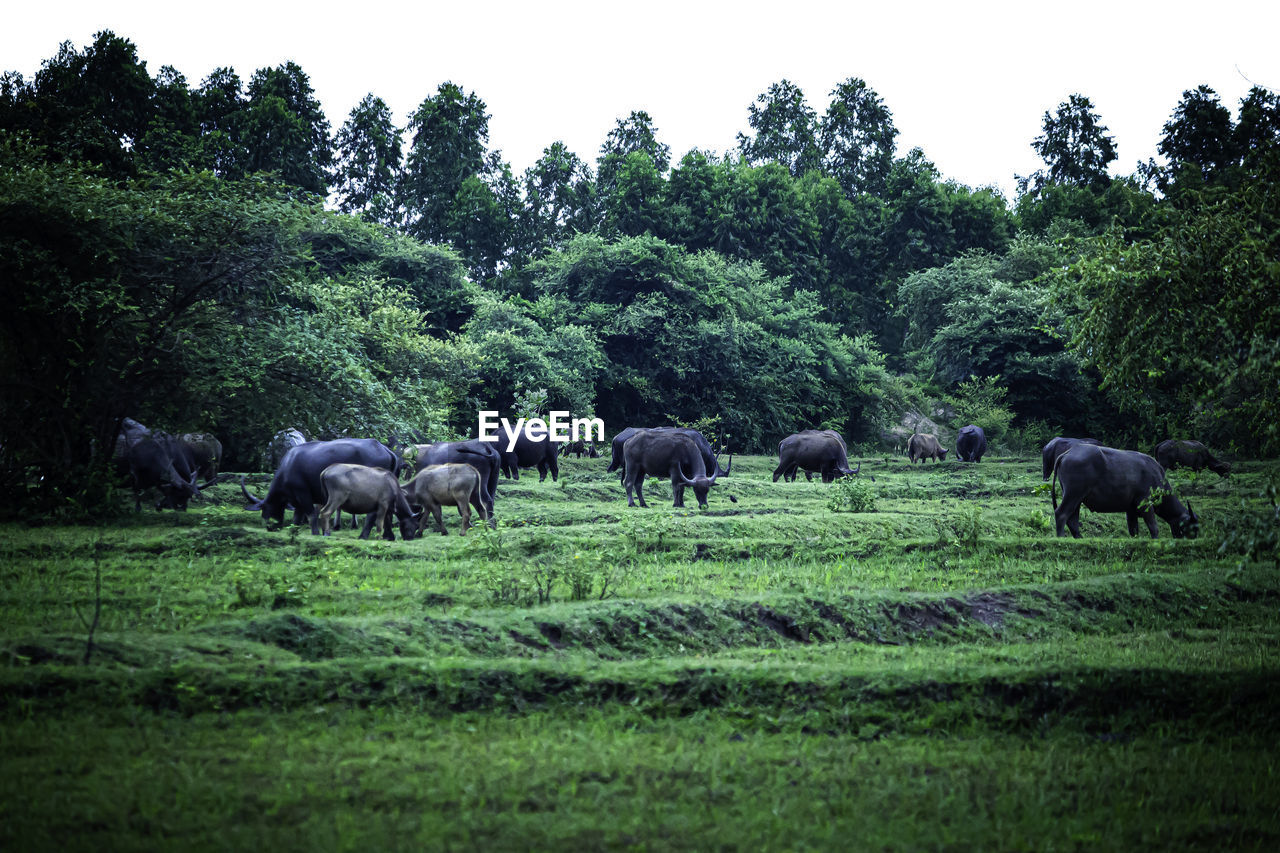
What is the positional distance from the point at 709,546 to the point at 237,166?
3122cm

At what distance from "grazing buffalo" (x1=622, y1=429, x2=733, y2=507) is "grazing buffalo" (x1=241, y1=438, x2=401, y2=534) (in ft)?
20.4

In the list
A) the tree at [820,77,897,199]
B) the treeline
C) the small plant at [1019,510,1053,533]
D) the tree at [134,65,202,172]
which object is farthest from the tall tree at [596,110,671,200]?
the small plant at [1019,510,1053,533]

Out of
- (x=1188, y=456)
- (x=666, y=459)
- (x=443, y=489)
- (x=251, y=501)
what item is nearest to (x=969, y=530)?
(x=666, y=459)

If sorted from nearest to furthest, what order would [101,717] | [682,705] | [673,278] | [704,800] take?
[704,800] < [101,717] < [682,705] < [673,278]

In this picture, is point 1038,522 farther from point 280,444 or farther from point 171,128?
point 171,128

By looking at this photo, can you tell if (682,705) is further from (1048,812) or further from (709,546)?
(709,546)

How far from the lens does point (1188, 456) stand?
83.4ft

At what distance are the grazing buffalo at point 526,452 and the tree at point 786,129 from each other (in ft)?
138

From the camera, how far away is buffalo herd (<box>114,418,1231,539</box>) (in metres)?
14.1

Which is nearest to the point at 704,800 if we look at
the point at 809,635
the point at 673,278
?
the point at 809,635

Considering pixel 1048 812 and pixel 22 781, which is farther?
pixel 1048 812

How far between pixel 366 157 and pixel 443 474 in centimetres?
4113

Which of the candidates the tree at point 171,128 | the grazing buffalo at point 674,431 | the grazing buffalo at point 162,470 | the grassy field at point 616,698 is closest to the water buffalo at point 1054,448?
the grazing buffalo at point 674,431

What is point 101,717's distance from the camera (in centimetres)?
633
